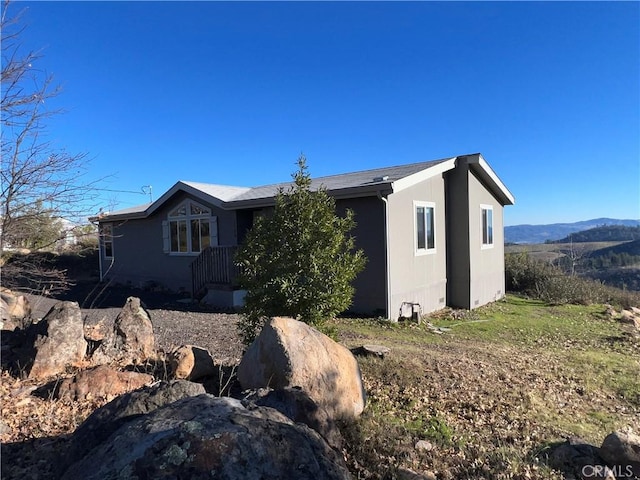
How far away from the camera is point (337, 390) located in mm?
4273

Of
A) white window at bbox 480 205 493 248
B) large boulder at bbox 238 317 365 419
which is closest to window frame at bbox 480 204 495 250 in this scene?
white window at bbox 480 205 493 248

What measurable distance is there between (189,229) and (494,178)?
405 inches

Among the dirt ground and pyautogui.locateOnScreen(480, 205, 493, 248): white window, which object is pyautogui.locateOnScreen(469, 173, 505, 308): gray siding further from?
the dirt ground

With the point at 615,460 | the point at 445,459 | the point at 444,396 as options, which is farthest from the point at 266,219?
the point at 615,460

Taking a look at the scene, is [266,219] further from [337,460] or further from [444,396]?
[337,460]

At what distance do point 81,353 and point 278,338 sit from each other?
9.09 feet

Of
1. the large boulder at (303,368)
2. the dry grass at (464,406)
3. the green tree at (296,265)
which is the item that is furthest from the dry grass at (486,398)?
the green tree at (296,265)

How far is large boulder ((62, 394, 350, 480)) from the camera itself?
1.90m

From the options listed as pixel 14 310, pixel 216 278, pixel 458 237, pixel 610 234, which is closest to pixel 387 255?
pixel 458 237

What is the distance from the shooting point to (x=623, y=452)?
3.59 metres

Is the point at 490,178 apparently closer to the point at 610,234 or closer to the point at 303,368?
the point at 303,368

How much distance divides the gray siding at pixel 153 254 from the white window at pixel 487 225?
26.2ft

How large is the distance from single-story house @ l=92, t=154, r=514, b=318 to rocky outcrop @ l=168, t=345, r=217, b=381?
3983mm

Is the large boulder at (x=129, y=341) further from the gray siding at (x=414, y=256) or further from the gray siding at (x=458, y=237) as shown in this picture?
the gray siding at (x=458, y=237)
